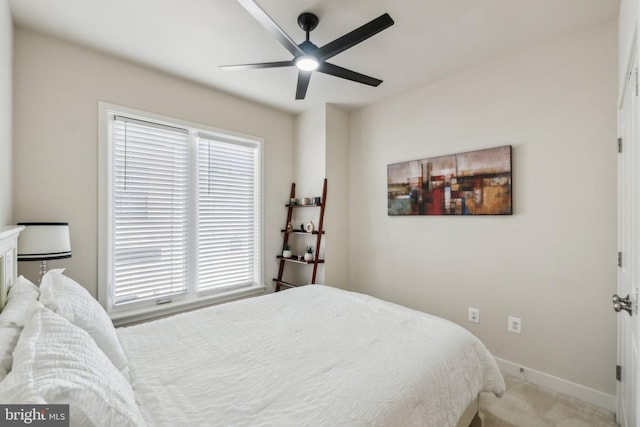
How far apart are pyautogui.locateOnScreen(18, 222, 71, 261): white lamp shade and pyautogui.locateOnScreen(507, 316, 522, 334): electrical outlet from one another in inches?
134

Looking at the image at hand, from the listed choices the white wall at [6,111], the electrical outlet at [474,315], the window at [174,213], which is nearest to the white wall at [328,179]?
the window at [174,213]

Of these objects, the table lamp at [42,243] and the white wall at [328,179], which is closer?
the table lamp at [42,243]

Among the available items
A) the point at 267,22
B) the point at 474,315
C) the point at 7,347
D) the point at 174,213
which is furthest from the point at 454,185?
the point at 7,347

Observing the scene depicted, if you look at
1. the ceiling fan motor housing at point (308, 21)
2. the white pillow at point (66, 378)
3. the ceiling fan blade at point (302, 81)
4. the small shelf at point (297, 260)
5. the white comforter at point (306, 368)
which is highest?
the ceiling fan motor housing at point (308, 21)

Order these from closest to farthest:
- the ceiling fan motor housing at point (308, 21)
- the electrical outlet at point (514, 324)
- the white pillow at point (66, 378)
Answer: the white pillow at point (66, 378) → the ceiling fan motor housing at point (308, 21) → the electrical outlet at point (514, 324)

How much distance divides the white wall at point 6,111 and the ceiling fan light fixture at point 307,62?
5.65ft

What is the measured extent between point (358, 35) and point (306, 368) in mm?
1841

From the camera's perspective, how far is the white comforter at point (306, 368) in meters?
1.07

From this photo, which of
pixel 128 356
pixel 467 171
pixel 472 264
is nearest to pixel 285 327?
pixel 128 356

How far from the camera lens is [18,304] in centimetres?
129

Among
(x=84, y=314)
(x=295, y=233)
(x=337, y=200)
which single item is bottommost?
(x=84, y=314)

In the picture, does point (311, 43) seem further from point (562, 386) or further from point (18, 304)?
point (562, 386)

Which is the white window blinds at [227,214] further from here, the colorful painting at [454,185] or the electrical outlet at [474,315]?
the electrical outlet at [474,315]

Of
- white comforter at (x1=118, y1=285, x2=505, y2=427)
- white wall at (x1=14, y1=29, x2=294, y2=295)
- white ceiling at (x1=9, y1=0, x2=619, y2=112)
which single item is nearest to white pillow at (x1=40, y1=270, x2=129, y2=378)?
white comforter at (x1=118, y1=285, x2=505, y2=427)
